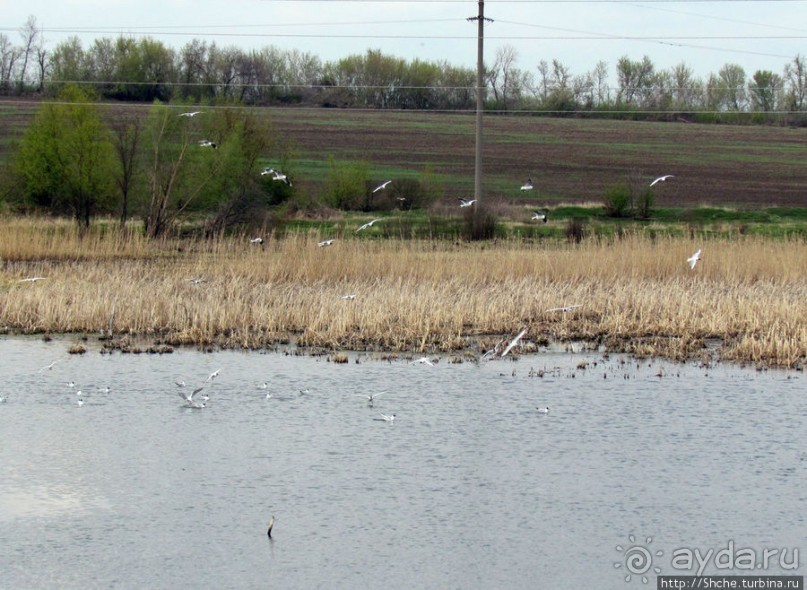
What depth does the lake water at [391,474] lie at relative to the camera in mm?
7543

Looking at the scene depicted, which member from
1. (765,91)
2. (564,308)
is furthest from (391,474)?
(765,91)

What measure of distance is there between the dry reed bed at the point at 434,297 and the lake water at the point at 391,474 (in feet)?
5.73

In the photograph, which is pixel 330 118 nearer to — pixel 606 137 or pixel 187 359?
pixel 606 137

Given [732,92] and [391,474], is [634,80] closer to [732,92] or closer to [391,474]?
[732,92]

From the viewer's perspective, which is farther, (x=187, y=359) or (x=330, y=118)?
(x=330, y=118)

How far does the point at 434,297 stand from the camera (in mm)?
17266

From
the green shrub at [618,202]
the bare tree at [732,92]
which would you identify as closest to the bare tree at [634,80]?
the bare tree at [732,92]

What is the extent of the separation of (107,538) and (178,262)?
1526 cm

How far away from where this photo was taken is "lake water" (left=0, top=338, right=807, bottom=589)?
7.54 m

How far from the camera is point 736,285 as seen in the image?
746 inches

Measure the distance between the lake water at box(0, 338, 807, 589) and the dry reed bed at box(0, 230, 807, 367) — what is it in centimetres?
175

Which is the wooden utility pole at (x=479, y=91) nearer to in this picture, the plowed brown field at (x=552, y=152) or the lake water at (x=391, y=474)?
the plowed brown field at (x=552, y=152)

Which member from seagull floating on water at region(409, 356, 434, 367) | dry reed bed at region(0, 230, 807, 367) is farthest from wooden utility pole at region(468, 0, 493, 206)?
seagull floating on water at region(409, 356, 434, 367)

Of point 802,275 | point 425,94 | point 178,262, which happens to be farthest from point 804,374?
point 425,94
